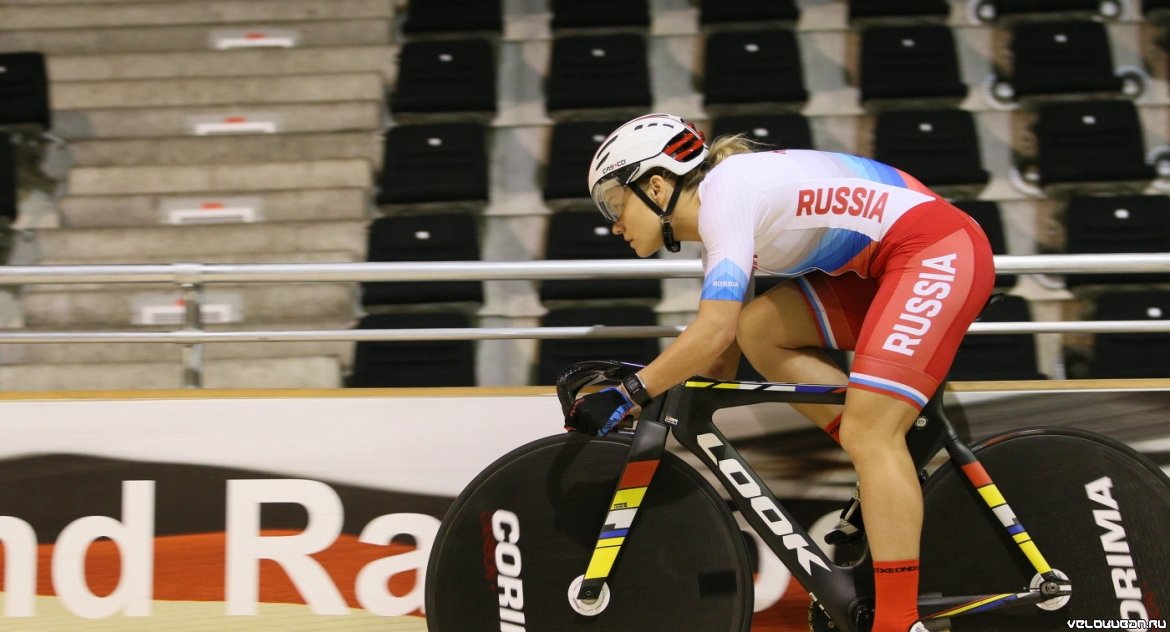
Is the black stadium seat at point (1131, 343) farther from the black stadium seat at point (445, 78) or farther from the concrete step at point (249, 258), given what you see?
the concrete step at point (249, 258)

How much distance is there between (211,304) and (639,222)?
3405 mm

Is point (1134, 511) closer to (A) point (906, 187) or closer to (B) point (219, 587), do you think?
(A) point (906, 187)

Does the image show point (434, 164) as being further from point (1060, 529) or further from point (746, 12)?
point (1060, 529)

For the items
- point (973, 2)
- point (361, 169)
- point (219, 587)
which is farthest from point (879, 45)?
point (219, 587)

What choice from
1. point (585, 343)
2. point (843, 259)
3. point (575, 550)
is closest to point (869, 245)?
point (843, 259)

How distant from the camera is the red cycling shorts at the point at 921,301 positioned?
7.90 feet

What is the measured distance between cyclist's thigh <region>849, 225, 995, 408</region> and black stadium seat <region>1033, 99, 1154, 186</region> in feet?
12.4

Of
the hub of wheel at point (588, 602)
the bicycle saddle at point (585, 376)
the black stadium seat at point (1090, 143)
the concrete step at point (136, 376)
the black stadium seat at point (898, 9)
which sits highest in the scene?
the black stadium seat at point (898, 9)

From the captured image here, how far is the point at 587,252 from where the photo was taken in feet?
17.3

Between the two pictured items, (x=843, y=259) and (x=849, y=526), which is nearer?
(x=843, y=259)

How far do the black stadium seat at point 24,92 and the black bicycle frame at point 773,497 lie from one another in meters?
5.29

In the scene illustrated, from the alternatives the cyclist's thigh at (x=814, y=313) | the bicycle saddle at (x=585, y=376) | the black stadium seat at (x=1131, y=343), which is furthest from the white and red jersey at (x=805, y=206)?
the black stadium seat at (x=1131, y=343)

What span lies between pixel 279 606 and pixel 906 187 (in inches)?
83.4

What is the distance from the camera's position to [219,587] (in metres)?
3.03
